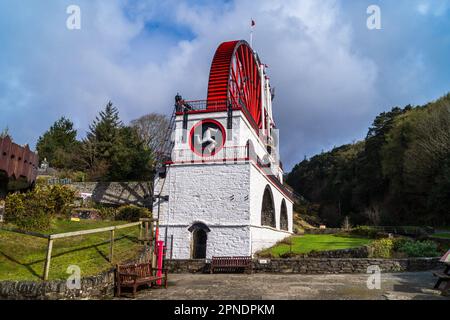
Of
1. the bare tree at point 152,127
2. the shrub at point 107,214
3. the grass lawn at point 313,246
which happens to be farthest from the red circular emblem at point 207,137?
the bare tree at point 152,127

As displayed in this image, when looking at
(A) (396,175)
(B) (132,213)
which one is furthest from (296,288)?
(A) (396,175)

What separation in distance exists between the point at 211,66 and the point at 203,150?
19.3 ft

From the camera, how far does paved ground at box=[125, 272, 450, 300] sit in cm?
864

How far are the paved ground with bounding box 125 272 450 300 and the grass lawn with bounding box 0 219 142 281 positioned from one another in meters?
1.66

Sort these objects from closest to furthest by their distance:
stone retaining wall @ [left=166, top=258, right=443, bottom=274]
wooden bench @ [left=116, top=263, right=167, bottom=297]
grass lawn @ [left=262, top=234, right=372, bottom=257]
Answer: wooden bench @ [left=116, top=263, right=167, bottom=297] < stone retaining wall @ [left=166, top=258, right=443, bottom=274] < grass lawn @ [left=262, top=234, right=372, bottom=257]

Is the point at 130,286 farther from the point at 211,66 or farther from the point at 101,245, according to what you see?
the point at 211,66

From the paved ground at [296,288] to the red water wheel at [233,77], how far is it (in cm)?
962

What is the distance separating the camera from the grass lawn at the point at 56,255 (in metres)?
8.08

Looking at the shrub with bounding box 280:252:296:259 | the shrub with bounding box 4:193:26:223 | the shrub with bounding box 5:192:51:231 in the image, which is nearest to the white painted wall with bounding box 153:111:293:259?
the shrub with bounding box 280:252:296:259

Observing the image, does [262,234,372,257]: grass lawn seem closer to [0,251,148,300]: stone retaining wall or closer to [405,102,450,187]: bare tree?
[0,251,148,300]: stone retaining wall

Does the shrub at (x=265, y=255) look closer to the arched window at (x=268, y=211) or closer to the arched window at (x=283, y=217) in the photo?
the arched window at (x=268, y=211)

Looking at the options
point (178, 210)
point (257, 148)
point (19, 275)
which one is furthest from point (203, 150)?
point (19, 275)

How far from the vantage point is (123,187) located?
26234 mm

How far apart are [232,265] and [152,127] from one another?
36.4m
